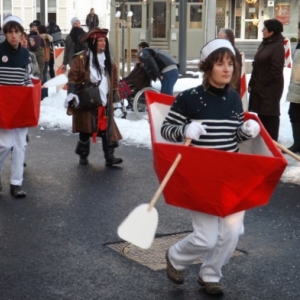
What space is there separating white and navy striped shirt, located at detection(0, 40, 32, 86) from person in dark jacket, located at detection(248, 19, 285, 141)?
145 inches

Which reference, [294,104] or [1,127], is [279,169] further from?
[294,104]

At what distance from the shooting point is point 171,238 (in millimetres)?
6992

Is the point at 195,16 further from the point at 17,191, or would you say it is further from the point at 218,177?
the point at 218,177

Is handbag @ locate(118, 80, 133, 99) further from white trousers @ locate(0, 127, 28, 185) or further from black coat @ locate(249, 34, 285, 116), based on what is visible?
white trousers @ locate(0, 127, 28, 185)

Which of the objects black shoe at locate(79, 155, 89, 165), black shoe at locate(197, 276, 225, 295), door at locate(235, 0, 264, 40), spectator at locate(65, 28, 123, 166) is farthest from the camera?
door at locate(235, 0, 264, 40)

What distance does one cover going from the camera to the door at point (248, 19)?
41438 mm

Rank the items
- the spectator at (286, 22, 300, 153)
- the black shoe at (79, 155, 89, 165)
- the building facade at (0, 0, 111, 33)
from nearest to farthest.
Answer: the black shoe at (79, 155, 89, 165) → the spectator at (286, 22, 300, 153) → the building facade at (0, 0, 111, 33)

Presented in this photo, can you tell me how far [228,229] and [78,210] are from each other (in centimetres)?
297

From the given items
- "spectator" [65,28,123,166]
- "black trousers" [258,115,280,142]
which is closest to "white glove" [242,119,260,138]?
"spectator" [65,28,123,166]

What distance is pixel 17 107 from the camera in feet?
27.4

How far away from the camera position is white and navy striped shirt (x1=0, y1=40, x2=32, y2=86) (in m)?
8.34

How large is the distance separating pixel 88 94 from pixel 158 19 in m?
26.2

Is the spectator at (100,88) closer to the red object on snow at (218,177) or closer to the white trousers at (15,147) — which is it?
the white trousers at (15,147)

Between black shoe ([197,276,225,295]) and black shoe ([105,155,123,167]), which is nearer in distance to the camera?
black shoe ([197,276,225,295])
